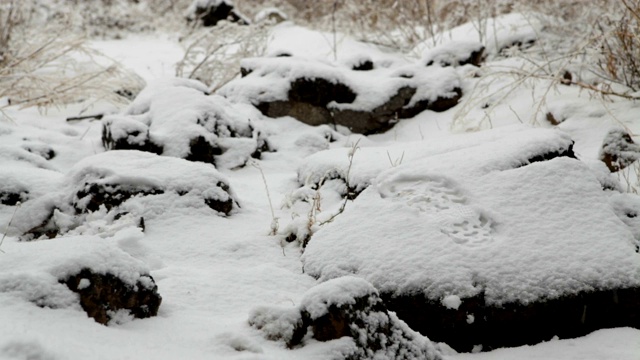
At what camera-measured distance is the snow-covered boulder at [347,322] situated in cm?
153

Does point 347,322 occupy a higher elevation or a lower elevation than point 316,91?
higher

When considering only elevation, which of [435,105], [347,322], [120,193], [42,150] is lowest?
[435,105]

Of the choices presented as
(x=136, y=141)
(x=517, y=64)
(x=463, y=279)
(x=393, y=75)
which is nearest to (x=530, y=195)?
(x=463, y=279)

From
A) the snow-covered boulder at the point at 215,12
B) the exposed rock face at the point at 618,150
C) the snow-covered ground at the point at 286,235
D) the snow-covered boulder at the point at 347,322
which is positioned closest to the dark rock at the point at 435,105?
the snow-covered ground at the point at 286,235

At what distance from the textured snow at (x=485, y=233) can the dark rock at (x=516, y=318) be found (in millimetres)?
33

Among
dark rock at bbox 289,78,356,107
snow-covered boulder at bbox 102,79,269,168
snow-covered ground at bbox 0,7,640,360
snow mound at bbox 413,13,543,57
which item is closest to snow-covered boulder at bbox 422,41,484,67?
snow mound at bbox 413,13,543,57

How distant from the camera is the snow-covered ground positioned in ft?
4.98

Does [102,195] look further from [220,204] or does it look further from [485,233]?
[485,233]

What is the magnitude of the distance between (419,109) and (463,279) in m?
3.20

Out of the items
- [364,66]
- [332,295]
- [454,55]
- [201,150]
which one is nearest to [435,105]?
[454,55]

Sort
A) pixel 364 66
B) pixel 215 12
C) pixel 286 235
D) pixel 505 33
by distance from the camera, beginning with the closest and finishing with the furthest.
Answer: pixel 286 235, pixel 364 66, pixel 505 33, pixel 215 12

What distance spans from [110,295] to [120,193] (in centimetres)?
121

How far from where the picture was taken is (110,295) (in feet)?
5.24

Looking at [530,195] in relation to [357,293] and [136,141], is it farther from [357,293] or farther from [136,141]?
[136,141]
